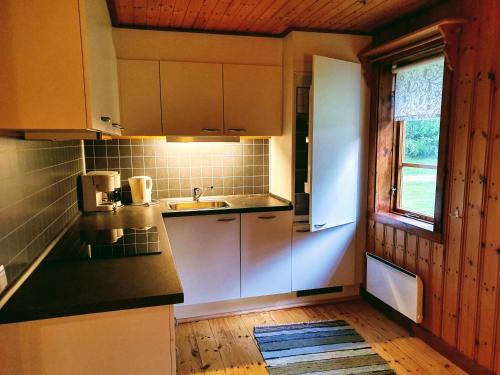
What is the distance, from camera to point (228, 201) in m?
3.15

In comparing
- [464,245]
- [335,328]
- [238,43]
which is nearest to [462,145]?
[464,245]

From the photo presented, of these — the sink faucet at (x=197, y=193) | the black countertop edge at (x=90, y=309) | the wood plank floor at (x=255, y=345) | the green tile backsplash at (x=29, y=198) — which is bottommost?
the wood plank floor at (x=255, y=345)

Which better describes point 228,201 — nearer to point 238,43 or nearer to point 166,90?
point 166,90

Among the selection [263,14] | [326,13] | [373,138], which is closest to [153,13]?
[263,14]

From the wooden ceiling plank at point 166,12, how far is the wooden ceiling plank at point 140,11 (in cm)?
11

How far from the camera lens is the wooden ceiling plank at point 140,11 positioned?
2.28 m

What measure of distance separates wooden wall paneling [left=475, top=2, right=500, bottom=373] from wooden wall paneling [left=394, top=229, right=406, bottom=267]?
2.05 ft

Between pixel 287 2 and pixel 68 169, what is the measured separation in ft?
5.69

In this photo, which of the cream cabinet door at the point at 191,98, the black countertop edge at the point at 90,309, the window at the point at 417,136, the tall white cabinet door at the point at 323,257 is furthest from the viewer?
the tall white cabinet door at the point at 323,257

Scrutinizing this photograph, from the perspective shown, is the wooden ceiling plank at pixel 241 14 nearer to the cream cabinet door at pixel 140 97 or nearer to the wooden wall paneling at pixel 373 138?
the cream cabinet door at pixel 140 97

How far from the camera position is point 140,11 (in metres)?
2.42

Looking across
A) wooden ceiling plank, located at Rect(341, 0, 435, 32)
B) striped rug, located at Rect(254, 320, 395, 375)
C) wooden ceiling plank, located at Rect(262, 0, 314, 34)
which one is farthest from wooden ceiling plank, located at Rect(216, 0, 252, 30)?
striped rug, located at Rect(254, 320, 395, 375)

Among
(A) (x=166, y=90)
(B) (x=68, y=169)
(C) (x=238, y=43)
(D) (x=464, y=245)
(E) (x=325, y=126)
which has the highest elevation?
(C) (x=238, y=43)

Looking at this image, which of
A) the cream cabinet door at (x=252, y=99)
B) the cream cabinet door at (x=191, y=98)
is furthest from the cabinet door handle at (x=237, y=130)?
the cream cabinet door at (x=191, y=98)
